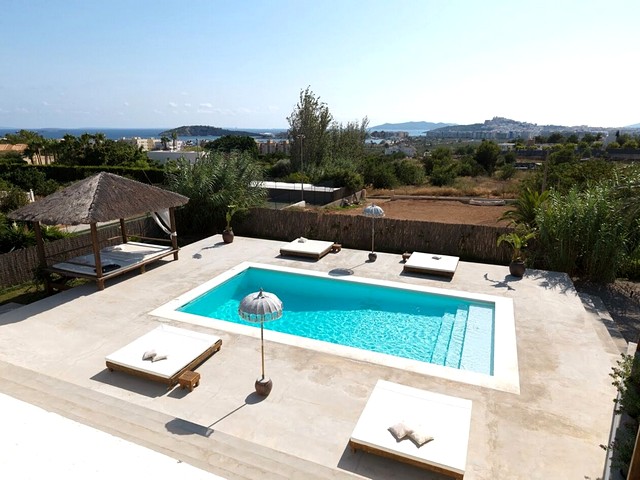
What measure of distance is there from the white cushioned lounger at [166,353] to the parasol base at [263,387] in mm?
1363

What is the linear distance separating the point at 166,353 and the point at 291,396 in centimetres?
239

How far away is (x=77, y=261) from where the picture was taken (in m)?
11.4

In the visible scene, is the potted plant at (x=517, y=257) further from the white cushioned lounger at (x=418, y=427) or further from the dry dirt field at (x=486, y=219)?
the white cushioned lounger at (x=418, y=427)

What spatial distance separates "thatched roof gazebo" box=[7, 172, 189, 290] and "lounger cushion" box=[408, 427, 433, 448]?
28.2ft

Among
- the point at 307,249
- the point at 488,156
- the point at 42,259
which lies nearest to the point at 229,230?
the point at 307,249

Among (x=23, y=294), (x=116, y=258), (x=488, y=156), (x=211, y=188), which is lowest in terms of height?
(x=23, y=294)

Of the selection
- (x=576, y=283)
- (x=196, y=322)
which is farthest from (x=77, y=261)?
(x=576, y=283)

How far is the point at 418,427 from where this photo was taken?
5160 mm

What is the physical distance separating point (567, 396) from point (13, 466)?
23.2ft

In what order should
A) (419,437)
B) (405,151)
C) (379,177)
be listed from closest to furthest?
(419,437), (379,177), (405,151)

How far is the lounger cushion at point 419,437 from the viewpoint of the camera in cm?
492

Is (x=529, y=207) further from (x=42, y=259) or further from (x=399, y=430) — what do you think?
Answer: (x=42, y=259)

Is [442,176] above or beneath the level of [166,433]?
above

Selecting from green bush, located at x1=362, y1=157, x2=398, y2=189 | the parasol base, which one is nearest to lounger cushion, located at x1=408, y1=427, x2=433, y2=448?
the parasol base
